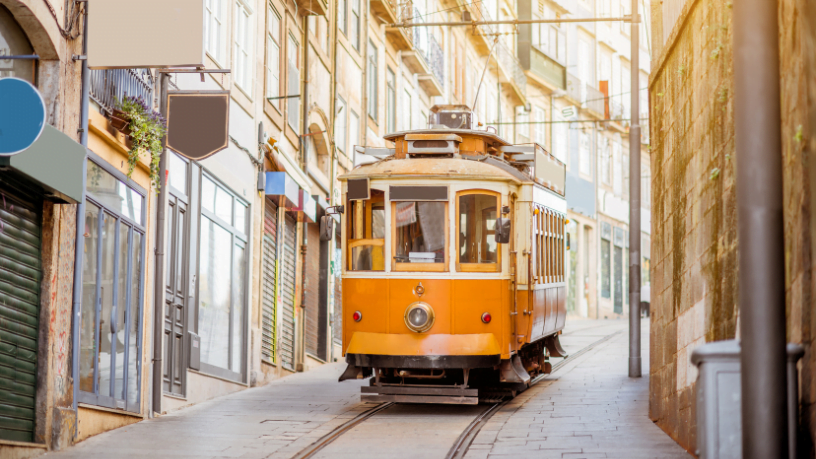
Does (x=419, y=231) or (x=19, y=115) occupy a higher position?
(x=19, y=115)

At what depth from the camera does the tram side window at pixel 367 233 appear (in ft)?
43.4

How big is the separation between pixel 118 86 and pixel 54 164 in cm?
267

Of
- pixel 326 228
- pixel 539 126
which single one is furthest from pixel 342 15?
pixel 539 126

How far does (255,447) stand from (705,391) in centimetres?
503

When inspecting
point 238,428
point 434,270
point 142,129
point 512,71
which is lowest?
point 238,428

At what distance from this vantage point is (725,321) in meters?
8.37

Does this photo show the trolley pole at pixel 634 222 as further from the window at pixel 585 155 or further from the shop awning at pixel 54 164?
the window at pixel 585 155

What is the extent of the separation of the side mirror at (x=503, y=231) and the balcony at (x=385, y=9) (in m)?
15.4

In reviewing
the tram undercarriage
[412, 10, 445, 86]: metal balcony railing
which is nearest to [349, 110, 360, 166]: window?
[412, 10, 445, 86]: metal balcony railing

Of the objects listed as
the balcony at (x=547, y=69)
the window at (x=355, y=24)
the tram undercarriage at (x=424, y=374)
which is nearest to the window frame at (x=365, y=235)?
the tram undercarriage at (x=424, y=374)

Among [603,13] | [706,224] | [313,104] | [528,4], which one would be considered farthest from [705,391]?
[603,13]

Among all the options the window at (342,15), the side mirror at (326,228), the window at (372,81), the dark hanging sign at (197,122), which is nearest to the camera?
the dark hanging sign at (197,122)

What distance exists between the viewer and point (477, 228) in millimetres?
Result: 13258

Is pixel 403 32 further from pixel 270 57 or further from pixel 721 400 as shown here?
pixel 721 400
